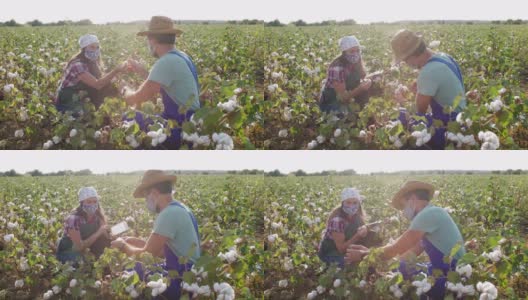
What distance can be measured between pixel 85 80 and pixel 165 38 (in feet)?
2.28

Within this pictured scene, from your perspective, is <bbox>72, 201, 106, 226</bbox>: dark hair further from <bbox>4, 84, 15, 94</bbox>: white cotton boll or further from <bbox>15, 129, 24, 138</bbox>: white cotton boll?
<bbox>4, 84, 15, 94</bbox>: white cotton boll

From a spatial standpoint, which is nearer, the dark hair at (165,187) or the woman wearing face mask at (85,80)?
the dark hair at (165,187)

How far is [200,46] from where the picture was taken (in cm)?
506

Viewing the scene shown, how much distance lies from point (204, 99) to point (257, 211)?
900mm

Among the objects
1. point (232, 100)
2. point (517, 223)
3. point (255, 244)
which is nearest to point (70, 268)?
point (255, 244)

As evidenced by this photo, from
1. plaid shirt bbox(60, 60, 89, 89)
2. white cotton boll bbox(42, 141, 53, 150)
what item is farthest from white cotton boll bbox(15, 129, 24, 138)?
plaid shirt bbox(60, 60, 89, 89)

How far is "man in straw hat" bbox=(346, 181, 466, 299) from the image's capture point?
Answer: 4797 millimetres

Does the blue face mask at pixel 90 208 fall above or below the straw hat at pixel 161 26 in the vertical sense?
below

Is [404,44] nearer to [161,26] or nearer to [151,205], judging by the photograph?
[161,26]

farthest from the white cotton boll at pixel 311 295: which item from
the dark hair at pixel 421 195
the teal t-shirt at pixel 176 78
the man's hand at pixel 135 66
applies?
the man's hand at pixel 135 66

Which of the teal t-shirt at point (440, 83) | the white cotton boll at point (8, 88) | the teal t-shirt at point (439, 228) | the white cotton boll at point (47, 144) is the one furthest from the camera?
the white cotton boll at point (8, 88)

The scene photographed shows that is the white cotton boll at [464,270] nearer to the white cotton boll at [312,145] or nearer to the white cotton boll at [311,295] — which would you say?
the white cotton boll at [311,295]

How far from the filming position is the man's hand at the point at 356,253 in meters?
4.96

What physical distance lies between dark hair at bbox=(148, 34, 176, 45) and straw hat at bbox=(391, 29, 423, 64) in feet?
5.20
